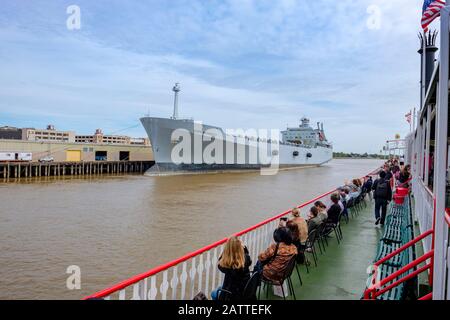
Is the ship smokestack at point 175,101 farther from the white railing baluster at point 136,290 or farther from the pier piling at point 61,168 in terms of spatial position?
the white railing baluster at point 136,290

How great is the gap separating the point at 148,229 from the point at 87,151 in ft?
139

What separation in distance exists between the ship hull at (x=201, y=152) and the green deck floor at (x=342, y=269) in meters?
29.9

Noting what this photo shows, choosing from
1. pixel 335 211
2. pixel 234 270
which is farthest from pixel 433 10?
pixel 335 211

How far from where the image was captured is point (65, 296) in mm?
5840

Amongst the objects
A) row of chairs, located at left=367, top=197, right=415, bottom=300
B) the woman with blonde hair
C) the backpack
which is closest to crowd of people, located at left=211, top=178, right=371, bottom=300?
the woman with blonde hair

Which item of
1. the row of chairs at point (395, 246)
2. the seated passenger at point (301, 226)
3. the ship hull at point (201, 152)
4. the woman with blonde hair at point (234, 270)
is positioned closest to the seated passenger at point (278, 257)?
the woman with blonde hair at point (234, 270)

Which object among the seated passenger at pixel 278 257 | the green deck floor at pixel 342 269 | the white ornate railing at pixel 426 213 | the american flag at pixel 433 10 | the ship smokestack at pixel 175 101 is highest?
the ship smokestack at pixel 175 101

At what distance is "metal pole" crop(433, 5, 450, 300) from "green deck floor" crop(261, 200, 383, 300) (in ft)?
5.66

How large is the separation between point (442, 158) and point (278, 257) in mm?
2030

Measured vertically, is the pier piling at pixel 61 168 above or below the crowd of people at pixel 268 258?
below

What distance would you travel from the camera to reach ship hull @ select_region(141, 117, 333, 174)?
35.2m

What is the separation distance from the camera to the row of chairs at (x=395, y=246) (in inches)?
127
